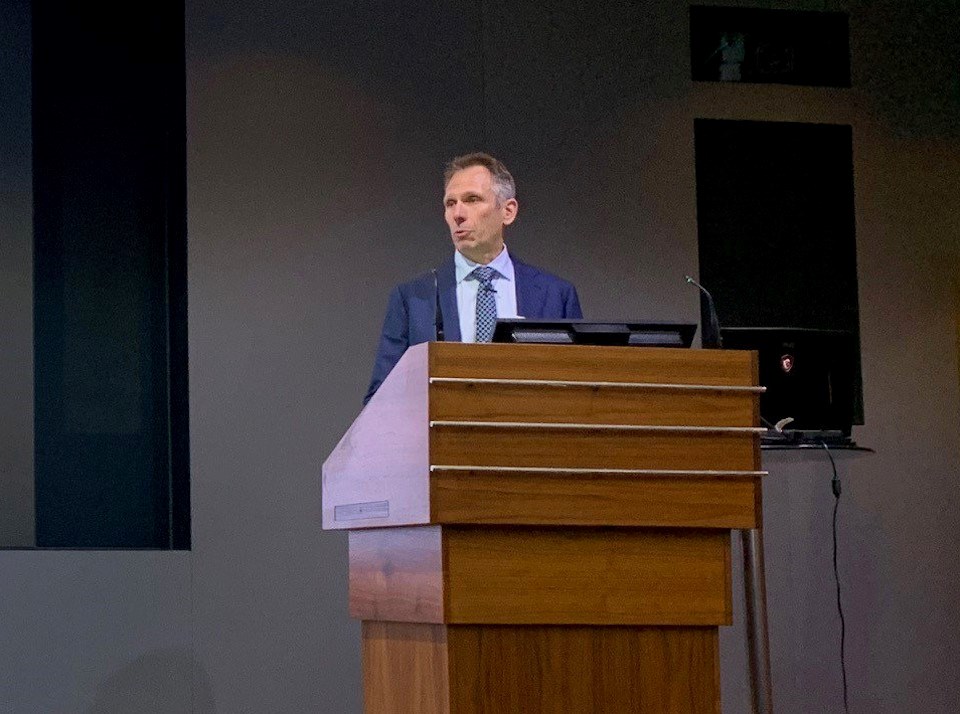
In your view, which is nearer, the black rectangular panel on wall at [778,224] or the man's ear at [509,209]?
the man's ear at [509,209]

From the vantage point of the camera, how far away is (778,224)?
18.5 ft

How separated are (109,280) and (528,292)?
73.0 inches

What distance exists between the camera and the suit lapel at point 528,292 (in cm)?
388

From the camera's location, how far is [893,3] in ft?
19.0

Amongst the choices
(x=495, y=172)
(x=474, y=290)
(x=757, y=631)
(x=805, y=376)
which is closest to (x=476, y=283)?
(x=474, y=290)

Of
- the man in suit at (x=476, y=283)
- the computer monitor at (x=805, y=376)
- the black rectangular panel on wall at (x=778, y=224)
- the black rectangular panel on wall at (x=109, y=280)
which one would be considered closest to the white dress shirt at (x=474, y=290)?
the man in suit at (x=476, y=283)

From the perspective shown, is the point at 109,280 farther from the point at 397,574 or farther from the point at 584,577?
the point at 584,577

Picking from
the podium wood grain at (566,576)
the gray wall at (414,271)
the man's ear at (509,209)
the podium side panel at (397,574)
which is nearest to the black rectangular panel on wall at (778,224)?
the gray wall at (414,271)

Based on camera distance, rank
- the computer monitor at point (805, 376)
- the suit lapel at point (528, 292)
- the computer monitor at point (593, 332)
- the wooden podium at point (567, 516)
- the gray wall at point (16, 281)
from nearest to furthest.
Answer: the wooden podium at point (567, 516), the computer monitor at point (593, 332), the suit lapel at point (528, 292), the computer monitor at point (805, 376), the gray wall at point (16, 281)

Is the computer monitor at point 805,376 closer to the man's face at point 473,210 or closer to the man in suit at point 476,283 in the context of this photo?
the man in suit at point 476,283

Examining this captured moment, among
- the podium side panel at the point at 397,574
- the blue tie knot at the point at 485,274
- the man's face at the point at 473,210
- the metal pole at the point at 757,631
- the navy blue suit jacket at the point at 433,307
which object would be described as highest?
the man's face at the point at 473,210

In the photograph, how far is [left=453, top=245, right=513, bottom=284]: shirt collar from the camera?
3916mm

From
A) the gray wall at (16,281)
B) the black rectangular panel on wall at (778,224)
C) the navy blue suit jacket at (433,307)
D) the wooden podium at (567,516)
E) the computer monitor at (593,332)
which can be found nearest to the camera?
the wooden podium at (567,516)

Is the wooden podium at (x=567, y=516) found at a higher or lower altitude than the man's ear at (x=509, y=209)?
lower
